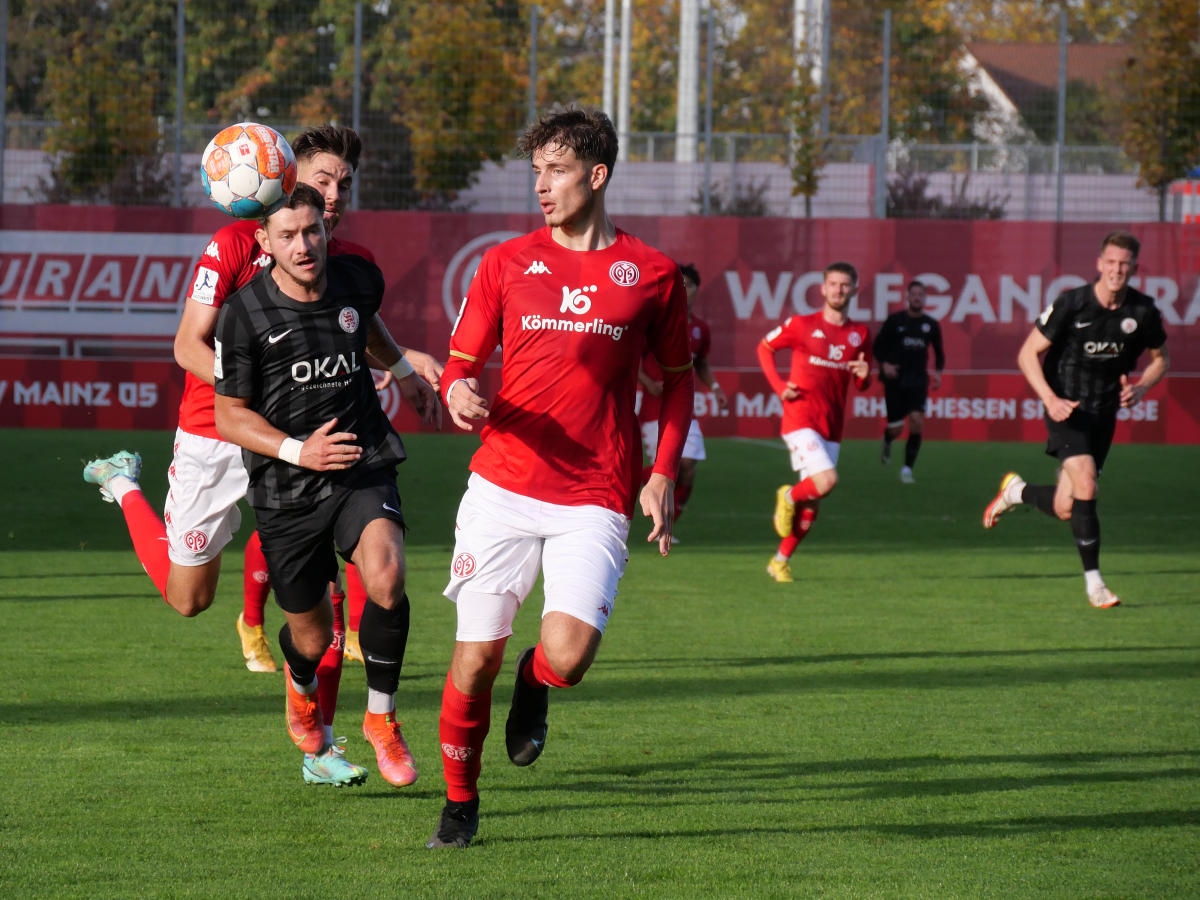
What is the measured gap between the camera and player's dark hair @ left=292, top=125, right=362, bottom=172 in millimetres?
6171

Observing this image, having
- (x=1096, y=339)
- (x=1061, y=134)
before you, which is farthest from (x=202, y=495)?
(x=1061, y=134)

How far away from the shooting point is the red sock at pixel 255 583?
7137 millimetres

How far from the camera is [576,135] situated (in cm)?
495

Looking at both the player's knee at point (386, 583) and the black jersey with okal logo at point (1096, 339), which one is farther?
the black jersey with okal logo at point (1096, 339)

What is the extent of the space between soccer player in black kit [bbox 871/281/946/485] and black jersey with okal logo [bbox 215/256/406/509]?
13.9m

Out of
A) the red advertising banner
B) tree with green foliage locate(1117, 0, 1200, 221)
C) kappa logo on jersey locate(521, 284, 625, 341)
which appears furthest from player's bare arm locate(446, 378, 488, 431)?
tree with green foliage locate(1117, 0, 1200, 221)

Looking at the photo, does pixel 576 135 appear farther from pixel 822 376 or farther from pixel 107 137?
pixel 107 137

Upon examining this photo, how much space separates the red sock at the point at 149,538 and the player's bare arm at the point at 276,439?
154 cm

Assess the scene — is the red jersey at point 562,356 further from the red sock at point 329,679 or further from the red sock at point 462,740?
the red sock at point 329,679

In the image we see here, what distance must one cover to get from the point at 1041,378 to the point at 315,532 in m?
5.93

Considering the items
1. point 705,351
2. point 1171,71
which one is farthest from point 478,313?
point 1171,71

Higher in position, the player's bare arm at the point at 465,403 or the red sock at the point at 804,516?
the player's bare arm at the point at 465,403

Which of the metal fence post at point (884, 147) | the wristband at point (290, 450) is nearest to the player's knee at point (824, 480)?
the wristband at point (290, 450)

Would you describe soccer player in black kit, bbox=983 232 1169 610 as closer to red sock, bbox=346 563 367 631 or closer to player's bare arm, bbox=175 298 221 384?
red sock, bbox=346 563 367 631
